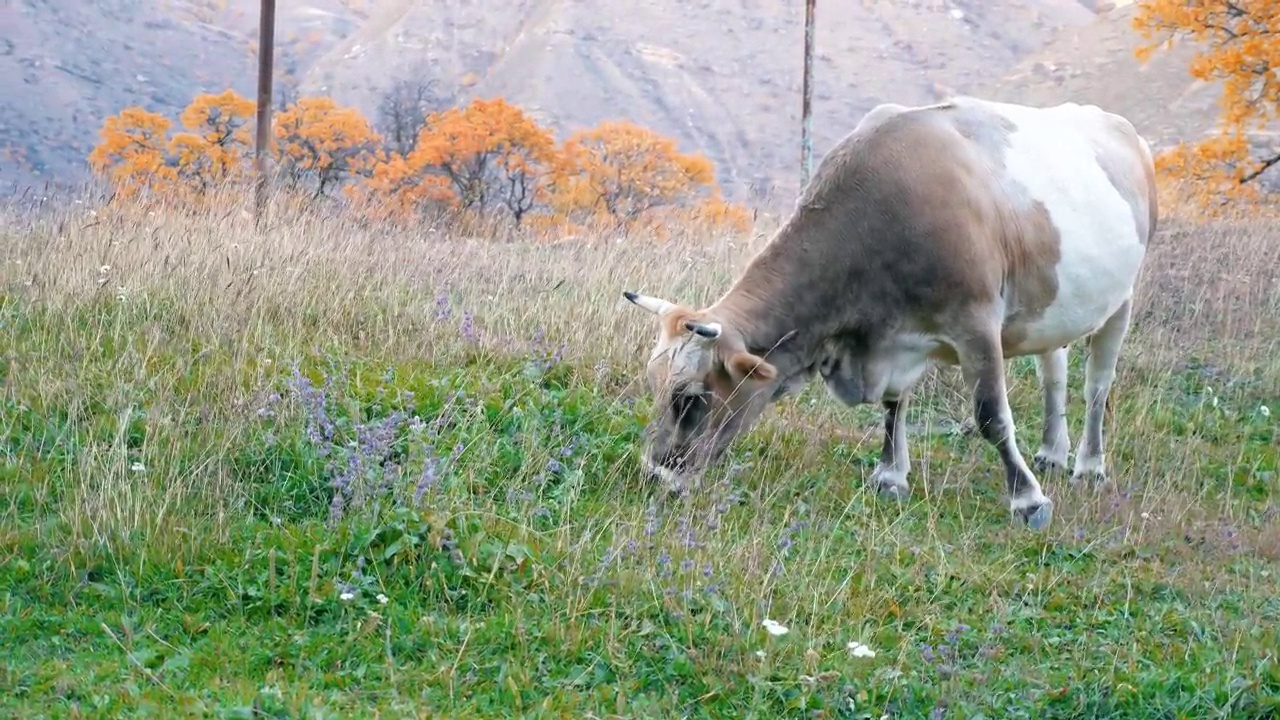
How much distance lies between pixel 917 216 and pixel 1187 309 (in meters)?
5.84

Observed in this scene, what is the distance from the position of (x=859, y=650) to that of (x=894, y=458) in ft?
9.33

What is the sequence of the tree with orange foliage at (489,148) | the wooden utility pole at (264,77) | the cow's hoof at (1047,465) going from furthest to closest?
1. the tree with orange foliage at (489,148)
2. the wooden utility pole at (264,77)
3. the cow's hoof at (1047,465)

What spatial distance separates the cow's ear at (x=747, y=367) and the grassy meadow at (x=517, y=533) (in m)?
0.47

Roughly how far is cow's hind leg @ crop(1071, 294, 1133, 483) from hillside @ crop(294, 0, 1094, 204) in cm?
7689

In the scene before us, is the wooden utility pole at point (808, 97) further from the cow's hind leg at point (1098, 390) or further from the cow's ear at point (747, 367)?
the cow's ear at point (747, 367)

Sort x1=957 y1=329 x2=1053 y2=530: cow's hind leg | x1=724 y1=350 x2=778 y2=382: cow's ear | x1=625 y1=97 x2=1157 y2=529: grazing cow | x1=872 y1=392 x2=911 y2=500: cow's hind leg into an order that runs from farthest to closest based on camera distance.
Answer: x1=872 y1=392 x2=911 y2=500: cow's hind leg < x1=957 y1=329 x2=1053 y2=530: cow's hind leg < x1=625 y1=97 x2=1157 y2=529: grazing cow < x1=724 y1=350 x2=778 y2=382: cow's ear

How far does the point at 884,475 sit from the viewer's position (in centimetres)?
711

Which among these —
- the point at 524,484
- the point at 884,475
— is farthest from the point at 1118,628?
the point at 524,484

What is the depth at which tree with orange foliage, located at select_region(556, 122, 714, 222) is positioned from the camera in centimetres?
3018

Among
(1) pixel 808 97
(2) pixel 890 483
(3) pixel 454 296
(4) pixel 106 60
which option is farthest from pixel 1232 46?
(4) pixel 106 60

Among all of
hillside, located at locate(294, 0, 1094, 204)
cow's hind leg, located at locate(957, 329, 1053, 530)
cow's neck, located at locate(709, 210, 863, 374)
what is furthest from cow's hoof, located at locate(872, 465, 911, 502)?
hillside, located at locate(294, 0, 1094, 204)

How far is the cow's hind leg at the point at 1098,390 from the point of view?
774 cm

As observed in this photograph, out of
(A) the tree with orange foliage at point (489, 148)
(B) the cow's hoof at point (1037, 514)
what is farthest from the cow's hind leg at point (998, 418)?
(A) the tree with orange foliage at point (489, 148)

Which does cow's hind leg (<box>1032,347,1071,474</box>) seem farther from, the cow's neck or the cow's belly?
the cow's neck
